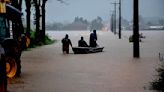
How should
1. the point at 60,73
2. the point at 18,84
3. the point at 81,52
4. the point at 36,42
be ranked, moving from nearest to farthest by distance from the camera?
the point at 18,84, the point at 60,73, the point at 81,52, the point at 36,42

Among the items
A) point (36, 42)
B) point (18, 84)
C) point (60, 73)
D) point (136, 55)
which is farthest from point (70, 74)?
point (36, 42)

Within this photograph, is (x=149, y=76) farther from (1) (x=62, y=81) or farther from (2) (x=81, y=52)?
(2) (x=81, y=52)

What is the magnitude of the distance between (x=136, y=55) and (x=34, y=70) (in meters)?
11.4

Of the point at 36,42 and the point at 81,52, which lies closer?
the point at 81,52

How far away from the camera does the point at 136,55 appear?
34.5 metres

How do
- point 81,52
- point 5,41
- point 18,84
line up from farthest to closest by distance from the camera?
1. point 81,52
2. point 5,41
3. point 18,84

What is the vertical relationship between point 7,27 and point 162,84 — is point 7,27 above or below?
above

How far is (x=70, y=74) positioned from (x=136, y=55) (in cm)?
1284

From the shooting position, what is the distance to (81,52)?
40094 mm

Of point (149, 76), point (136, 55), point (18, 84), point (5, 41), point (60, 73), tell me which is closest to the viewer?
point (18, 84)

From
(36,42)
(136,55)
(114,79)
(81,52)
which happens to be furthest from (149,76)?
(36,42)

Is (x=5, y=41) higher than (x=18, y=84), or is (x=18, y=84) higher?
(x=5, y=41)

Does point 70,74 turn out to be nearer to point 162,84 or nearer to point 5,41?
point 5,41

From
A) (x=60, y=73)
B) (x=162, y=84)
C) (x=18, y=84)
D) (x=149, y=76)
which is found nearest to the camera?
(x=162, y=84)
